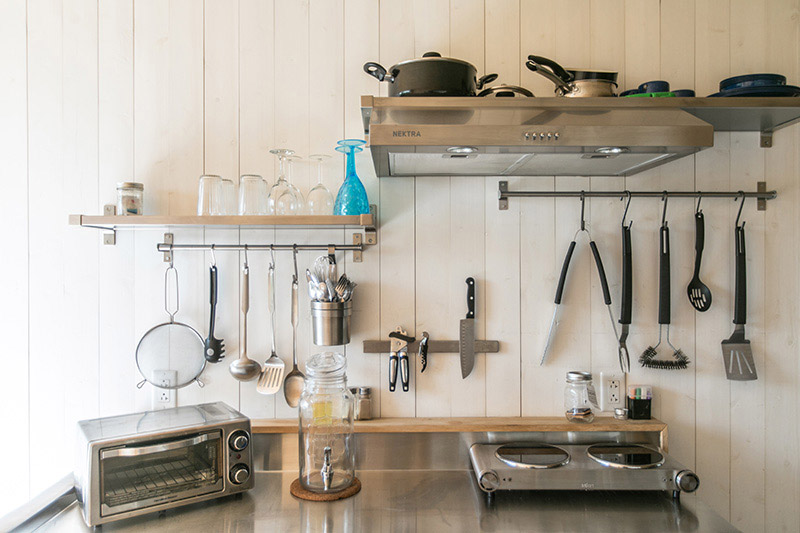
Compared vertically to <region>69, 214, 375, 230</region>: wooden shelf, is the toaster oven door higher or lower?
lower

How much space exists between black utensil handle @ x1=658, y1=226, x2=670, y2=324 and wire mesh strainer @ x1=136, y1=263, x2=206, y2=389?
1.49 meters

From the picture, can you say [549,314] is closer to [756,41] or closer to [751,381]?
[751,381]

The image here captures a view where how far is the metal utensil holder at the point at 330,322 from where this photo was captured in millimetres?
1620

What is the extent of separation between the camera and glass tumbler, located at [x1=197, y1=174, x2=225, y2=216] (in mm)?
1622

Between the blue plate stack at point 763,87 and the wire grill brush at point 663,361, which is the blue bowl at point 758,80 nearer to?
the blue plate stack at point 763,87

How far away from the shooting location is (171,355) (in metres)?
1.71

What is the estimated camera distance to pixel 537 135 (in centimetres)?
128

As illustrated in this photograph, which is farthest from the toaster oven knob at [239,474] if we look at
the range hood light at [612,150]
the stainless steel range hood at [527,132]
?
the range hood light at [612,150]

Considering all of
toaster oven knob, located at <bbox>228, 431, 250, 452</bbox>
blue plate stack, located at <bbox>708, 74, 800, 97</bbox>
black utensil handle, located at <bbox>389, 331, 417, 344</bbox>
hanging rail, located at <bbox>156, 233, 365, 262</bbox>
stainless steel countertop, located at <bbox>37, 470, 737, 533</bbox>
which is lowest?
stainless steel countertop, located at <bbox>37, 470, 737, 533</bbox>

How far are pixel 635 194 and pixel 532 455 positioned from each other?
89 cm

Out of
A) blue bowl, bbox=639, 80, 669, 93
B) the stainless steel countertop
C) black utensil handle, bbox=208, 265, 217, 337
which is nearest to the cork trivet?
the stainless steel countertop

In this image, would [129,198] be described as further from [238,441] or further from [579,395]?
[579,395]

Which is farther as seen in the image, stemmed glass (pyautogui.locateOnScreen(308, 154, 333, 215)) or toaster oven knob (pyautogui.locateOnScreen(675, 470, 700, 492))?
stemmed glass (pyautogui.locateOnScreen(308, 154, 333, 215))

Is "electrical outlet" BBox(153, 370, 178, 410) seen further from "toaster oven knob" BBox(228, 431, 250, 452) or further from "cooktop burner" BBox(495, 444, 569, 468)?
"cooktop burner" BBox(495, 444, 569, 468)
